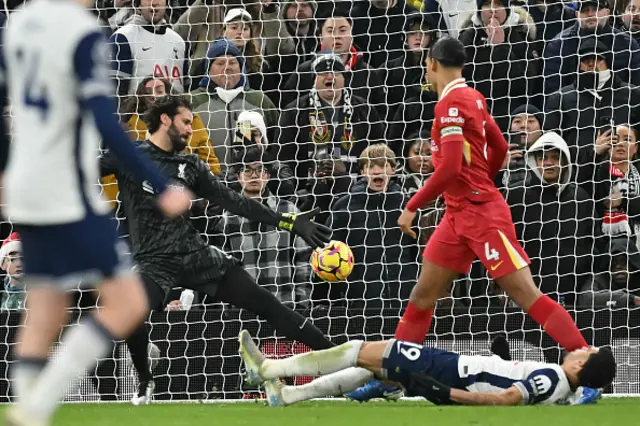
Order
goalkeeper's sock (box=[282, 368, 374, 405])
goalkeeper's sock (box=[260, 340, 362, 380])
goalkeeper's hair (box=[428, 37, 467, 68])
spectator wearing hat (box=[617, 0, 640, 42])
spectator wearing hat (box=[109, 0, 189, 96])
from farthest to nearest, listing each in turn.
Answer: spectator wearing hat (box=[617, 0, 640, 42]) < spectator wearing hat (box=[109, 0, 189, 96]) < goalkeeper's hair (box=[428, 37, 467, 68]) < goalkeeper's sock (box=[282, 368, 374, 405]) < goalkeeper's sock (box=[260, 340, 362, 380])

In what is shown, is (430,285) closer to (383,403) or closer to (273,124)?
(383,403)

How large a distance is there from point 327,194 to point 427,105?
3.97 feet

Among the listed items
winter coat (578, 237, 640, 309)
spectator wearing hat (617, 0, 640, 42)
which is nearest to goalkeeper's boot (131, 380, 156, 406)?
winter coat (578, 237, 640, 309)

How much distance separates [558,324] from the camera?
7.55 metres

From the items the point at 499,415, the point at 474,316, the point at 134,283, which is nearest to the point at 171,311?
the point at 474,316

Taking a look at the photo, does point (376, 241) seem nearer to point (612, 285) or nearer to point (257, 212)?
point (612, 285)

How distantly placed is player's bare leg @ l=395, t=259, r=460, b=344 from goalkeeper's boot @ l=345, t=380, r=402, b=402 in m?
0.32

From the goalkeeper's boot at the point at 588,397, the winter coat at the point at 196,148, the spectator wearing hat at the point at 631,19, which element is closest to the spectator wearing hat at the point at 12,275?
the winter coat at the point at 196,148

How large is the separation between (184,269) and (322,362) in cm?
161

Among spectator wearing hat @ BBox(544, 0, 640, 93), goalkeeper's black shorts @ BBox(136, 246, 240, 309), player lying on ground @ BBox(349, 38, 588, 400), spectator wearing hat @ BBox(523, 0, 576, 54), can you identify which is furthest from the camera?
spectator wearing hat @ BBox(523, 0, 576, 54)

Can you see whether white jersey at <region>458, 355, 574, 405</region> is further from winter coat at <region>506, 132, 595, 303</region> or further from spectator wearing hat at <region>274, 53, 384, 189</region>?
spectator wearing hat at <region>274, 53, 384, 189</region>

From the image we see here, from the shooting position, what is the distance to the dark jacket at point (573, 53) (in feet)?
35.4

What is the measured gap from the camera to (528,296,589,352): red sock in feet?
24.8

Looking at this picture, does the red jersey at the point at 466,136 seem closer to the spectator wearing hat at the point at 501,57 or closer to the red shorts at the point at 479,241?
the red shorts at the point at 479,241
